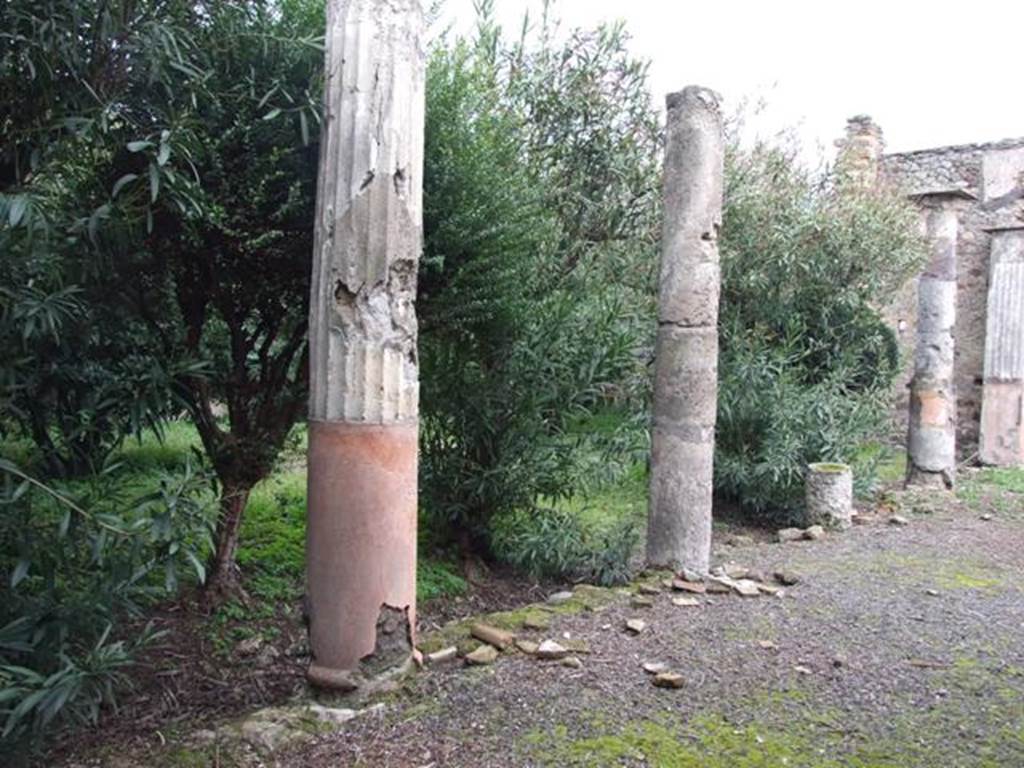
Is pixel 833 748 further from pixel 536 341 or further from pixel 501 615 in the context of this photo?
pixel 536 341

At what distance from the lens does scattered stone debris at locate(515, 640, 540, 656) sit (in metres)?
3.86

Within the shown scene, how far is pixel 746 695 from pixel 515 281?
2.51m

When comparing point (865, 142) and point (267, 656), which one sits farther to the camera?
point (865, 142)

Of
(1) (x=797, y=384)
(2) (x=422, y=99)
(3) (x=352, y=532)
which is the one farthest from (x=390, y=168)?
(1) (x=797, y=384)

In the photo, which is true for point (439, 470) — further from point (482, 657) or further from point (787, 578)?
point (787, 578)

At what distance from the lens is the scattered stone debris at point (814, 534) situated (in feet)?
22.7

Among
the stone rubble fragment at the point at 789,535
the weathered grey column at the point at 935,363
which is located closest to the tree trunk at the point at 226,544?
the stone rubble fragment at the point at 789,535

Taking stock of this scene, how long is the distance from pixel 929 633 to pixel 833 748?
1.69 metres

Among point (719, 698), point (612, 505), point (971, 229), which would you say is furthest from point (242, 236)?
point (971, 229)

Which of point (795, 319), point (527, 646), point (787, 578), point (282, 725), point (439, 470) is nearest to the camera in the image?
point (282, 725)

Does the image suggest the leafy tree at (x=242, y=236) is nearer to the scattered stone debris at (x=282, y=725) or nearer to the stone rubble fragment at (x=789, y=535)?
the scattered stone debris at (x=282, y=725)

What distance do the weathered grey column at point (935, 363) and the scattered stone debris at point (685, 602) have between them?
5.35m

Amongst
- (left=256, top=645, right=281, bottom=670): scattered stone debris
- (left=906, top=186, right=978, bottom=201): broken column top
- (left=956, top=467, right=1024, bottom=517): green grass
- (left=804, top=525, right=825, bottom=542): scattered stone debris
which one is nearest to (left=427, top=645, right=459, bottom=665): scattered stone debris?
(left=256, top=645, right=281, bottom=670): scattered stone debris

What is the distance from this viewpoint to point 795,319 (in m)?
8.19
